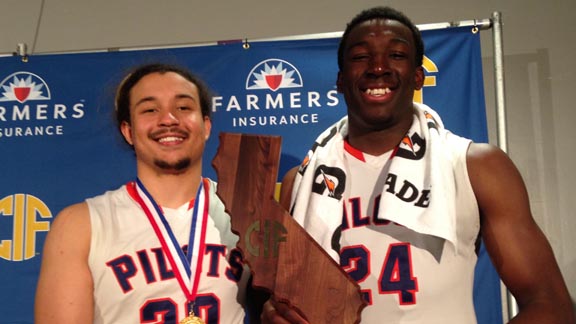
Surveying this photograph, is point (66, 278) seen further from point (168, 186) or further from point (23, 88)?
point (23, 88)

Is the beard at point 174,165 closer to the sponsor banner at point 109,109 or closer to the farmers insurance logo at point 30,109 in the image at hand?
the sponsor banner at point 109,109

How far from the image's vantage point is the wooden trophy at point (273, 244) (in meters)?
1.54

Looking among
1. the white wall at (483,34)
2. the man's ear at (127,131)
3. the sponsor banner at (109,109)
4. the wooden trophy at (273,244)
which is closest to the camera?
the wooden trophy at (273,244)

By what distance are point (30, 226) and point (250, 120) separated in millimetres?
1001

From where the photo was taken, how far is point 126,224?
198cm

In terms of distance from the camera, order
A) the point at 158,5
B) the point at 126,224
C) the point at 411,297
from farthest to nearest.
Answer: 1. the point at 158,5
2. the point at 126,224
3. the point at 411,297

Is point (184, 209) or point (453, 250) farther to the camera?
point (184, 209)

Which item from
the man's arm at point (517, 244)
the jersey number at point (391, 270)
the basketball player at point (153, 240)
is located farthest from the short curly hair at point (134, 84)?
the man's arm at point (517, 244)

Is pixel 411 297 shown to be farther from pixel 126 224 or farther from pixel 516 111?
pixel 516 111

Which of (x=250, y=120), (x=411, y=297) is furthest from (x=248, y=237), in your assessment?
(x=250, y=120)

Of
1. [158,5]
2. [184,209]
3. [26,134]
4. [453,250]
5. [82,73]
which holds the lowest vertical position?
[453,250]

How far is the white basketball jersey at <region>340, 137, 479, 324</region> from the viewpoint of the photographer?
5.73 feet

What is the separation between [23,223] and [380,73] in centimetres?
171

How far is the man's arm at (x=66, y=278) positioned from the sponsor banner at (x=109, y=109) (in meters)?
0.82
